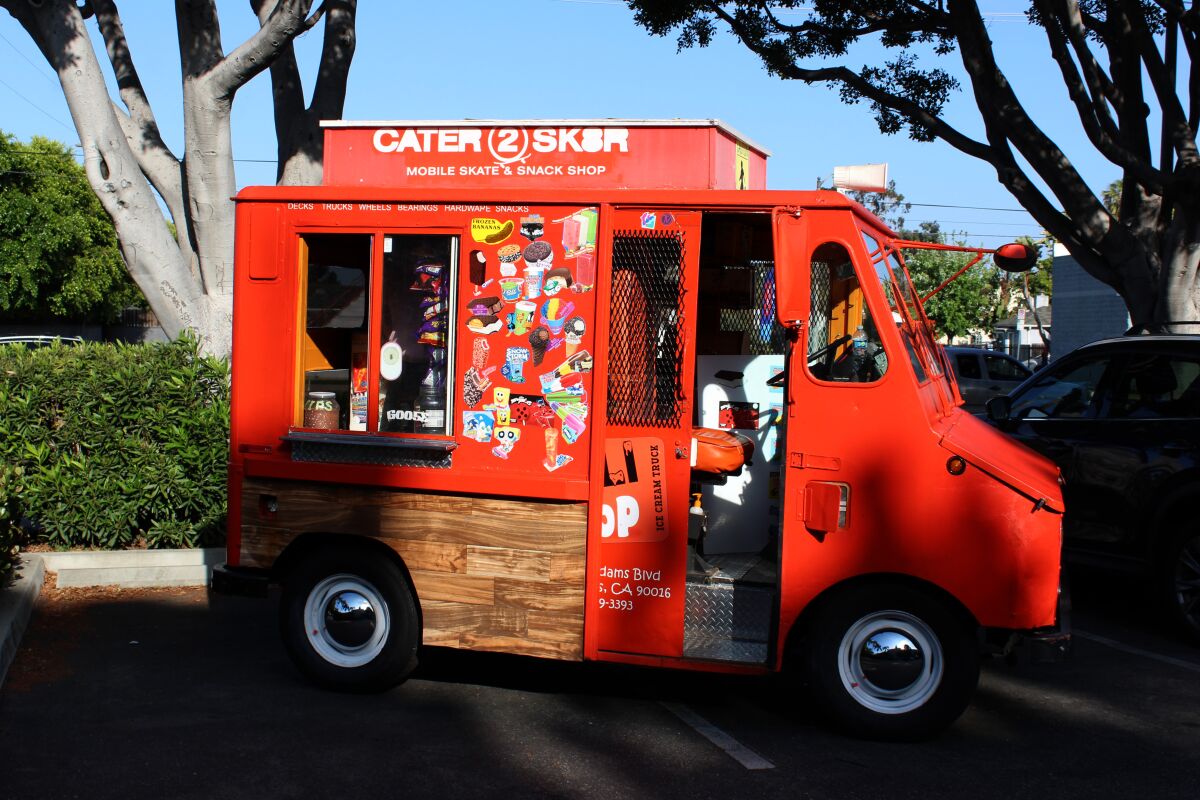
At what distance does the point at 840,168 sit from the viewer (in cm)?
628

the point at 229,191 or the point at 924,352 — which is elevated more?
the point at 229,191

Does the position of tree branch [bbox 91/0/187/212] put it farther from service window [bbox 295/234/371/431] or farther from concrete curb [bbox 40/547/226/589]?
service window [bbox 295/234/371/431]

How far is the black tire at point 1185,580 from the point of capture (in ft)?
24.6

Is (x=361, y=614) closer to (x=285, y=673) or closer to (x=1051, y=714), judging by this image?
(x=285, y=673)

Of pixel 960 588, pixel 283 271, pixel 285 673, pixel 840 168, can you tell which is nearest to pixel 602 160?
pixel 840 168

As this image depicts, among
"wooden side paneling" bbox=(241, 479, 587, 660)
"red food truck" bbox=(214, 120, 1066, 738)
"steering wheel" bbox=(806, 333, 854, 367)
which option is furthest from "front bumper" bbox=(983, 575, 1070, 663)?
"wooden side paneling" bbox=(241, 479, 587, 660)

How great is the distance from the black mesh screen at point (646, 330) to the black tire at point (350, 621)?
1.52m

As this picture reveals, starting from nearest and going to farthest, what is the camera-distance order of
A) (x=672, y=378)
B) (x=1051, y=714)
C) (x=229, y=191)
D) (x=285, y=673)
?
(x=672, y=378) < (x=1051, y=714) < (x=285, y=673) < (x=229, y=191)

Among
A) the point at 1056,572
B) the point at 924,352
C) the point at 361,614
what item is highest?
the point at 924,352

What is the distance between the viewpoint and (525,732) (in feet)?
18.3

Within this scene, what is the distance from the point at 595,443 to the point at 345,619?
168 centimetres

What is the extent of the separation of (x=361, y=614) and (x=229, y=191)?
5084 mm

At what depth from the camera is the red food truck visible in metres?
5.34

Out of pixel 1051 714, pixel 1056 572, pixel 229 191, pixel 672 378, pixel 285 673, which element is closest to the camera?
pixel 1056 572
